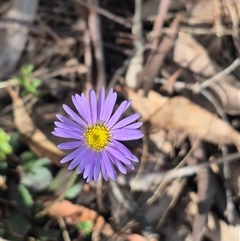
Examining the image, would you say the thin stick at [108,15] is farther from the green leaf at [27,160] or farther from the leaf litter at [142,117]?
the green leaf at [27,160]

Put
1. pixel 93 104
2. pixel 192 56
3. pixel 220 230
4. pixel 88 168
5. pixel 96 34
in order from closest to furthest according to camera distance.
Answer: pixel 88 168 → pixel 93 104 → pixel 220 230 → pixel 192 56 → pixel 96 34

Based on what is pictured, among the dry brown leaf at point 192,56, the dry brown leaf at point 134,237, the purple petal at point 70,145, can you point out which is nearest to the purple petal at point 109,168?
the purple petal at point 70,145

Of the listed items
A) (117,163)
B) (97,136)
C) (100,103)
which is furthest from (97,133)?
(117,163)

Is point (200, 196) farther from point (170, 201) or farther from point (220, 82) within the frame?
point (220, 82)

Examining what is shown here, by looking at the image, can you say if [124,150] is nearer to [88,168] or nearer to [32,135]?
[88,168]

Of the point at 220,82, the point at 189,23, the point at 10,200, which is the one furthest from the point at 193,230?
the point at 189,23

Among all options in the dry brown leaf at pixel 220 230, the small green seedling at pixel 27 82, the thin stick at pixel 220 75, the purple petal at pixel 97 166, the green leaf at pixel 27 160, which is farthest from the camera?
the small green seedling at pixel 27 82

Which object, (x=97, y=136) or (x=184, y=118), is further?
(x=184, y=118)

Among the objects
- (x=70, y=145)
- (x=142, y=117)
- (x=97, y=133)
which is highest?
(x=142, y=117)
